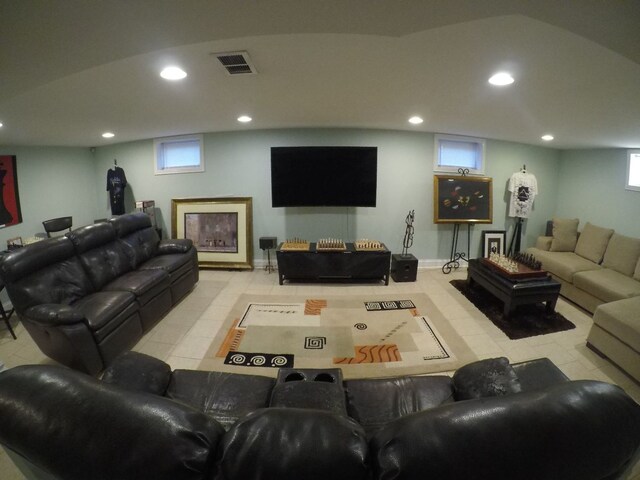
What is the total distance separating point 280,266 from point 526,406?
3.40 meters

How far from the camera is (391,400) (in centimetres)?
139

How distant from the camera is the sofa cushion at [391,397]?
131cm

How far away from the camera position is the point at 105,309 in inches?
88.6

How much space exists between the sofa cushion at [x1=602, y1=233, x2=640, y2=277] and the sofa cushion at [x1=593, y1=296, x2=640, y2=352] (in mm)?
1137

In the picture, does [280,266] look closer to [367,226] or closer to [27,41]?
[367,226]

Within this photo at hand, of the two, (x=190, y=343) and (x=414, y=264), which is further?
(x=414, y=264)

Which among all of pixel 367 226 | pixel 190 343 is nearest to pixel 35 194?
Answer: pixel 190 343

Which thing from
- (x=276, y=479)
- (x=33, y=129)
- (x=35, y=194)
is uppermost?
(x=33, y=129)

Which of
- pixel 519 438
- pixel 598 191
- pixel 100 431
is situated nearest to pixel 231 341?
pixel 100 431

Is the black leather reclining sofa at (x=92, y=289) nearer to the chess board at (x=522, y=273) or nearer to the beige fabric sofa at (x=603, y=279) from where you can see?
the chess board at (x=522, y=273)

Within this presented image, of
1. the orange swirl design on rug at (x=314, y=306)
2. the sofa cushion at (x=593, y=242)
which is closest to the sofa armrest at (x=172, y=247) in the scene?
the orange swirl design on rug at (x=314, y=306)

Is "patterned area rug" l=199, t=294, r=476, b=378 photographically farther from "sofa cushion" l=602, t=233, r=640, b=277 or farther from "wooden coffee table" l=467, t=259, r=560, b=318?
"sofa cushion" l=602, t=233, r=640, b=277

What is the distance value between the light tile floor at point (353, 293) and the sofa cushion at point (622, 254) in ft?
2.58

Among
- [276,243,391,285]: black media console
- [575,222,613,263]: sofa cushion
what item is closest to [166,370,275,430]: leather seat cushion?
[276,243,391,285]: black media console
